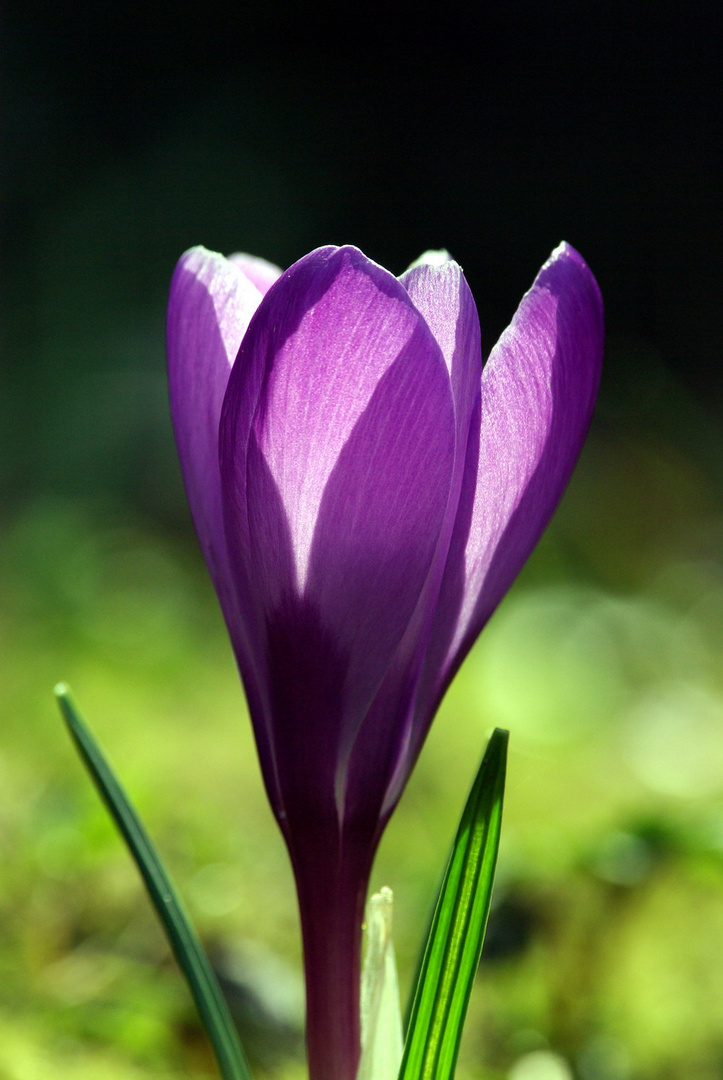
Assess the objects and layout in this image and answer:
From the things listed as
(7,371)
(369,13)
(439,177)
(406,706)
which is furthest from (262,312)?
(369,13)

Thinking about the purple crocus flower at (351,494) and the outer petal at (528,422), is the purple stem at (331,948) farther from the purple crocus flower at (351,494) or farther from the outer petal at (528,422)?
the outer petal at (528,422)

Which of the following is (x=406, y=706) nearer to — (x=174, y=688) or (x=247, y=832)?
(x=247, y=832)

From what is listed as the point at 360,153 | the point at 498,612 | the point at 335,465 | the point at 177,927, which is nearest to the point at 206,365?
the point at 335,465

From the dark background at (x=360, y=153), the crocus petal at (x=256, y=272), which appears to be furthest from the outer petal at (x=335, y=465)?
the dark background at (x=360, y=153)

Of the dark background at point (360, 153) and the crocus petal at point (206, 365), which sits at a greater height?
the dark background at point (360, 153)

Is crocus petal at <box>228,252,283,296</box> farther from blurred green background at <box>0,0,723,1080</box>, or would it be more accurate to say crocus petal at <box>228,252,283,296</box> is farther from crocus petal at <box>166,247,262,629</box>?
blurred green background at <box>0,0,723,1080</box>

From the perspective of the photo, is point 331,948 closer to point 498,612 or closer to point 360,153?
point 498,612

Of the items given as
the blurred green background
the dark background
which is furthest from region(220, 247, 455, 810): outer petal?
the dark background
